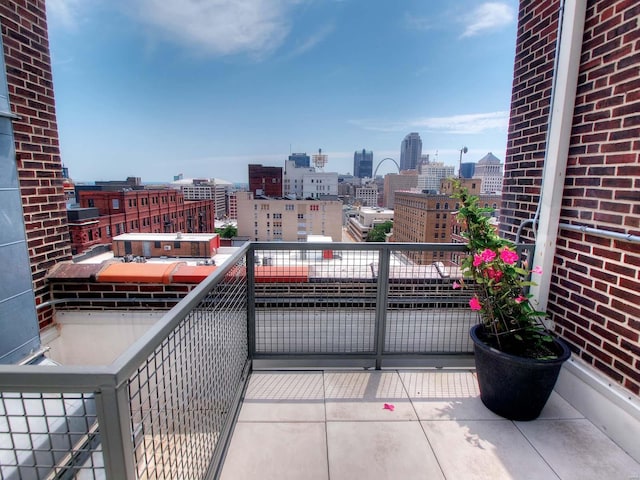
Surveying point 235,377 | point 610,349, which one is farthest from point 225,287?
point 610,349

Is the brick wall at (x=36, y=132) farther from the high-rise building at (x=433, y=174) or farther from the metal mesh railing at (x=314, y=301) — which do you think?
the high-rise building at (x=433, y=174)

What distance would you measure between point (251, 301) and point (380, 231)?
39583 millimetres

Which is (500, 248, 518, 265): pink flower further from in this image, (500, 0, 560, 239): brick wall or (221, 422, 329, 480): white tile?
(221, 422, 329, 480): white tile

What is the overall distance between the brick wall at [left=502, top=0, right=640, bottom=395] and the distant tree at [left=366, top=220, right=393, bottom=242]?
36.9 meters

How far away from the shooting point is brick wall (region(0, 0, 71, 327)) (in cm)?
214

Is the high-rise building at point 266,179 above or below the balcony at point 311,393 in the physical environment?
above

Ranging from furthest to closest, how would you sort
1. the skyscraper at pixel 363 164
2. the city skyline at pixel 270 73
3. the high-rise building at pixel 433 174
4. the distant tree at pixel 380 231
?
the skyscraper at pixel 363 164 → the high-rise building at pixel 433 174 → the distant tree at pixel 380 231 → the city skyline at pixel 270 73

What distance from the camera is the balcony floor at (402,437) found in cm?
160

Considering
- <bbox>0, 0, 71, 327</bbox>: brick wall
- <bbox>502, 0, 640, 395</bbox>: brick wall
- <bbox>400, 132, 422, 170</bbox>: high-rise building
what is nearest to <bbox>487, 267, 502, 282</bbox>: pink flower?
<bbox>502, 0, 640, 395</bbox>: brick wall

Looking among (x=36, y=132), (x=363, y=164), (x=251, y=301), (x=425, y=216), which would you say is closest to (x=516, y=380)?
(x=251, y=301)

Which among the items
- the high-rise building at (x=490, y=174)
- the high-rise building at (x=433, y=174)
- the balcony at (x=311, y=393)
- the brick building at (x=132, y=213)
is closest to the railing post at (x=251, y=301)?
the balcony at (x=311, y=393)

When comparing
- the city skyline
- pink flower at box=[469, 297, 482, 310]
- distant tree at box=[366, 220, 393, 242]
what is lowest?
distant tree at box=[366, 220, 393, 242]

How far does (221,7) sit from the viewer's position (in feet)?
20.2

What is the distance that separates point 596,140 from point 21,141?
3.88 metres
